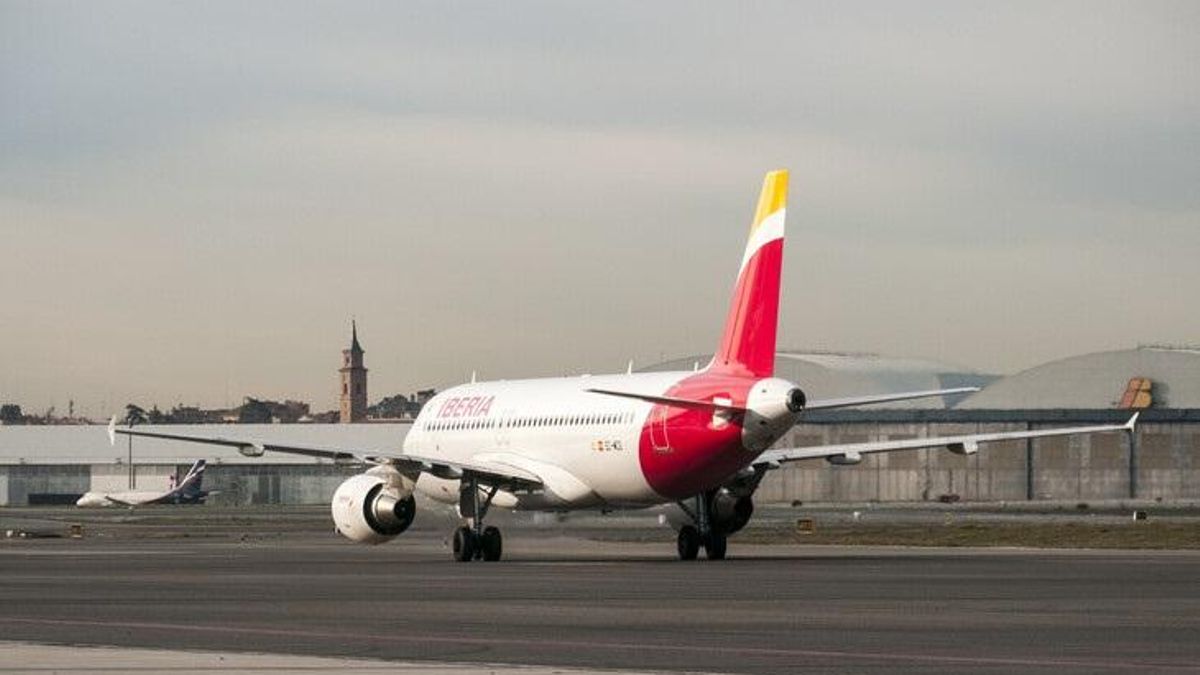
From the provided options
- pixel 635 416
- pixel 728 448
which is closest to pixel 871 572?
pixel 728 448

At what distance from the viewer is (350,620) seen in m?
30.9

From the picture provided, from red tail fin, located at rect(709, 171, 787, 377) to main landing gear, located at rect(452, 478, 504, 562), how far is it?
7862 millimetres

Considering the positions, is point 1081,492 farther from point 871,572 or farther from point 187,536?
point 871,572

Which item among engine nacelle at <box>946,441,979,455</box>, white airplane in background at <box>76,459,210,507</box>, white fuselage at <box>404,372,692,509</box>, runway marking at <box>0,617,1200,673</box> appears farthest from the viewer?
white airplane in background at <box>76,459,210,507</box>

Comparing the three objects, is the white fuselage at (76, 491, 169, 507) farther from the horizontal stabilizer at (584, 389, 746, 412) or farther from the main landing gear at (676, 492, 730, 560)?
the horizontal stabilizer at (584, 389, 746, 412)

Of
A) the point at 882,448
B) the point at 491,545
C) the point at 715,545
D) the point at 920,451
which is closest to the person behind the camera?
the point at 715,545

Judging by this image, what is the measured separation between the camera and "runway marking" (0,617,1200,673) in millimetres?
23203

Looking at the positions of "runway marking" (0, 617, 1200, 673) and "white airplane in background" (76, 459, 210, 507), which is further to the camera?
"white airplane in background" (76, 459, 210, 507)

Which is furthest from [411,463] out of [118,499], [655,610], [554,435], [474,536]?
[118,499]

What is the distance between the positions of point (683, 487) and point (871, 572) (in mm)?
9541

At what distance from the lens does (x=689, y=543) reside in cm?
5722

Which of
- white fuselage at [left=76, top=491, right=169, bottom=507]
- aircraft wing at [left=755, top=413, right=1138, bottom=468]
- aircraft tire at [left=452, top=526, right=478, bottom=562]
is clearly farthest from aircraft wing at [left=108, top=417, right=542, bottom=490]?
white fuselage at [left=76, top=491, right=169, bottom=507]

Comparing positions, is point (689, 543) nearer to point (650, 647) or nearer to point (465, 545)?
point (465, 545)

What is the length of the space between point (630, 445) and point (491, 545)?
4.39 m
